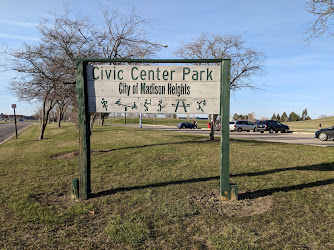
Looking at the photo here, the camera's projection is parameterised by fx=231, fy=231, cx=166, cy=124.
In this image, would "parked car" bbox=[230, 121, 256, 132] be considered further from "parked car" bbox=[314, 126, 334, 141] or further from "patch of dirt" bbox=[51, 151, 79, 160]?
"patch of dirt" bbox=[51, 151, 79, 160]

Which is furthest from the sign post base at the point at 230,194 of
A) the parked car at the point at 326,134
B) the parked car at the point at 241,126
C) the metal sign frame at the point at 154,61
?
the parked car at the point at 241,126

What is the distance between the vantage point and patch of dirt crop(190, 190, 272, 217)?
12.8 feet

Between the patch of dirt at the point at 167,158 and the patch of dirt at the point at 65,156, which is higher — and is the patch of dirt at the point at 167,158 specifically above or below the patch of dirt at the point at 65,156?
above

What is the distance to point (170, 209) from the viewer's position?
3.98 meters

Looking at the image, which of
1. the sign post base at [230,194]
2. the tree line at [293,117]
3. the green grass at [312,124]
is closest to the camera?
the sign post base at [230,194]

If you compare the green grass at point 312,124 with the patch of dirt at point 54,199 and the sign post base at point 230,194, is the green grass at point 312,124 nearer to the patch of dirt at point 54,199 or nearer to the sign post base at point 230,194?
the sign post base at point 230,194

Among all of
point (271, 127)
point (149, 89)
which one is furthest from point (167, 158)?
point (271, 127)

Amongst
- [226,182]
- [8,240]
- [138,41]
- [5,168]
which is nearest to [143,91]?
[226,182]

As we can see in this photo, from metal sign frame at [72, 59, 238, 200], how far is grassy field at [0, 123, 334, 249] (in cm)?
27

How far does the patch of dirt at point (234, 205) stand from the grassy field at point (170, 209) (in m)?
0.02

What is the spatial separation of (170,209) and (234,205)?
119 cm

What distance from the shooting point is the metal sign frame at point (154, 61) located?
435 centimetres

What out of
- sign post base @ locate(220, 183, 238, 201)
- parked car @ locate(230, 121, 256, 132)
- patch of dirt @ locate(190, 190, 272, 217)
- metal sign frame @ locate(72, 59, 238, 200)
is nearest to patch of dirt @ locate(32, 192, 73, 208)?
metal sign frame @ locate(72, 59, 238, 200)

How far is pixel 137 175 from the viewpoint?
6.22 metres
